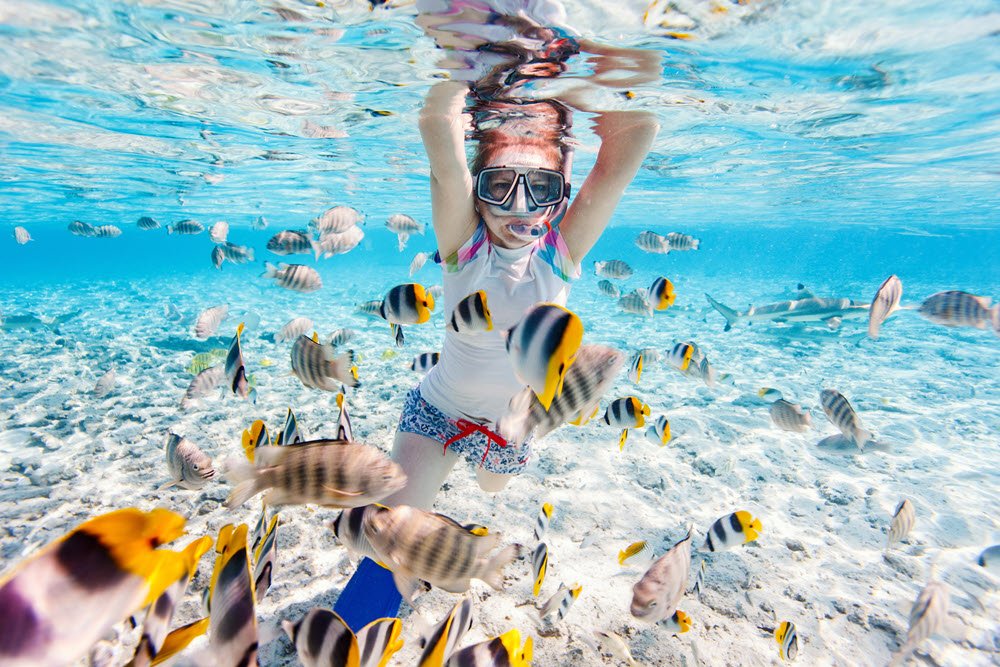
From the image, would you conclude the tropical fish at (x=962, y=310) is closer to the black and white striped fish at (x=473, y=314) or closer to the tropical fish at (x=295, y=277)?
the black and white striped fish at (x=473, y=314)

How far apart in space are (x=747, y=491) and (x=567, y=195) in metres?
5.59

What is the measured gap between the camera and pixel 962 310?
4582mm

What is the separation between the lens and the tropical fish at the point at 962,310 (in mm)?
4480

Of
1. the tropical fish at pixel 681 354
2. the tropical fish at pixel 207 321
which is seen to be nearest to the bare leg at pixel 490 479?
the tropical fish at pixel 681 354

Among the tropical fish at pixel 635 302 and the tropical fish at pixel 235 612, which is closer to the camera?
the tropical fish at pixel 235 612

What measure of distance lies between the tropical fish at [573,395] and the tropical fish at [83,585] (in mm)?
1178

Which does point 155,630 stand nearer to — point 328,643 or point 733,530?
point 328,643

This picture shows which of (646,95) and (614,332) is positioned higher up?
(646,95)

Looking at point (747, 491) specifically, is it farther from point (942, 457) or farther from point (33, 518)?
point (33, 518)

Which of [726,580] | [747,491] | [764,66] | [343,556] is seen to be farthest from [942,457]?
[343,556]

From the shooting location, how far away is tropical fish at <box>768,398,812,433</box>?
574cm

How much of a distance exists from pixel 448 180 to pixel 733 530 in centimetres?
373

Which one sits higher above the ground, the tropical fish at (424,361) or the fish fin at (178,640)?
the fish fin at (178,640)

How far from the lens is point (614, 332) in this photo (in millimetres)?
18125
